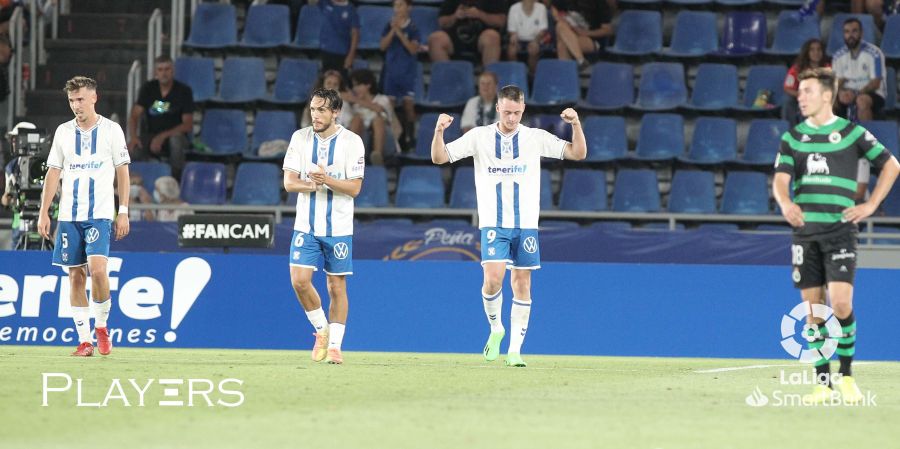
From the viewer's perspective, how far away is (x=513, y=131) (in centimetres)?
1175

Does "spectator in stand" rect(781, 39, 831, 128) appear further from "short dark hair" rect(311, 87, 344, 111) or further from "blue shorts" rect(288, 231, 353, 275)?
"blue shorts" rect(288, 231, 353, 275)

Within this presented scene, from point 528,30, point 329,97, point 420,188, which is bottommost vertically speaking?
point 420,188

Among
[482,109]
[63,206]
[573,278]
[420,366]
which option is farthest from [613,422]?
[482,109]

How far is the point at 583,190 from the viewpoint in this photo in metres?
18.5

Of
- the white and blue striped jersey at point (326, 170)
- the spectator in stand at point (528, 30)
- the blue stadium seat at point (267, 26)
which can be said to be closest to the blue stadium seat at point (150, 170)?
the blue stadium seat at point (267, 26)

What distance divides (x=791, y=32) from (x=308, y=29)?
23.1 ft

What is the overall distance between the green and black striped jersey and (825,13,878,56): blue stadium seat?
11726 millimetres

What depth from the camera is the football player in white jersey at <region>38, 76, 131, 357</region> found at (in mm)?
11758

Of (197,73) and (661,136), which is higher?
(197,73)

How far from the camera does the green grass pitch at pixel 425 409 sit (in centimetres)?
657

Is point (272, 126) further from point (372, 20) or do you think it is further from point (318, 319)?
point (318, 319)

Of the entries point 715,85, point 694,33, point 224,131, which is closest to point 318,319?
point 224,131

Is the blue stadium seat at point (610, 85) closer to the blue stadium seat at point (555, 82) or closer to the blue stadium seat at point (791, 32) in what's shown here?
the blue stadium seat at point (555, 82)

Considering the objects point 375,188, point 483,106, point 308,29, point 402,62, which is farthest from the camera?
point 308,29
